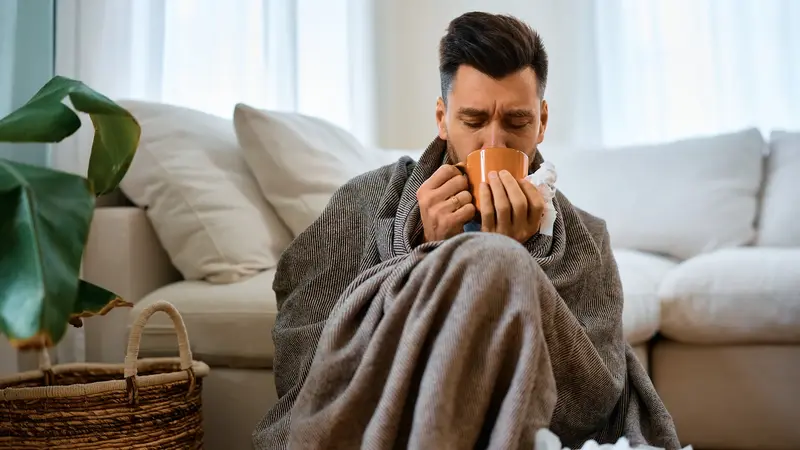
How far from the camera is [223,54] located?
2.32 meters

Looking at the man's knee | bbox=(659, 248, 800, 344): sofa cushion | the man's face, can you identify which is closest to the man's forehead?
the man's face

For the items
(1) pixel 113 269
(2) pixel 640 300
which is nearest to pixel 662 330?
(2) pixel 640 300

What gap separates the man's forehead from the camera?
1.18 metres

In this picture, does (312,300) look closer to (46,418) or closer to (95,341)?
(46,418)

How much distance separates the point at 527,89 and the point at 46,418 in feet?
2.86

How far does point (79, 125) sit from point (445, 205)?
0.45 metres

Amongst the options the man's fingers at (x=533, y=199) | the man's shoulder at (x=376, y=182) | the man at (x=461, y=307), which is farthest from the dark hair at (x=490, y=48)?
the man's fingers at (x=533, y=199)

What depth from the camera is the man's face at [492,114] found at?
3.87ft

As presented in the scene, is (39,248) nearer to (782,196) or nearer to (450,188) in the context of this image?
(450,188)

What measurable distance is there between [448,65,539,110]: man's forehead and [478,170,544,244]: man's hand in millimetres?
214

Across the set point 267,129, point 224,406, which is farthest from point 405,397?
point 267,129

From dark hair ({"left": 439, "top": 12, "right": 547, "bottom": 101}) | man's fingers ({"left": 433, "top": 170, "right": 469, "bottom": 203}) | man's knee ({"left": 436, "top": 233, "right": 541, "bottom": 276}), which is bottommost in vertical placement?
man's knee ({"left": 436, "top": 233, "right": 541, "bottom": 276})

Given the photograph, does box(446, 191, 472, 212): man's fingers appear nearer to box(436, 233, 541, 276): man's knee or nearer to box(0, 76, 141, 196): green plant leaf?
box(436, 233, 541, 276): man's knee

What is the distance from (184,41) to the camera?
2.20 metres
